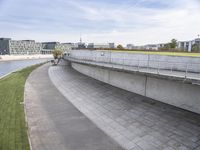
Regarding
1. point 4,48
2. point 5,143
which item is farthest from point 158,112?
point 4,48

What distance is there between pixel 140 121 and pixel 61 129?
4974mm

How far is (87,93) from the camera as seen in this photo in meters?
17.6

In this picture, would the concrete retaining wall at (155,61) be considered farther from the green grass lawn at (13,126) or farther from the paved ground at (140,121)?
the green grass lawn at (13,126)

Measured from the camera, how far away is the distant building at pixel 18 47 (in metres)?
152

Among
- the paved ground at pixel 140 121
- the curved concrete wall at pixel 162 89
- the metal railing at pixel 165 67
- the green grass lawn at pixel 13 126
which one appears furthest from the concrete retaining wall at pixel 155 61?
the green grass lawn at pixel 13 126

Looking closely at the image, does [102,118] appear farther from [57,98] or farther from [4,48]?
[4,48]

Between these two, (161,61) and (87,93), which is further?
(87,93)

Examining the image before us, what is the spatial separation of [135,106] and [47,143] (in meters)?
6.74

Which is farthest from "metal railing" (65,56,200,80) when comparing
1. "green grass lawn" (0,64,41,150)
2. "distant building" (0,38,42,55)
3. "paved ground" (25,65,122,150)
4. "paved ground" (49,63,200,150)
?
"distant building" (0,38,42,55)

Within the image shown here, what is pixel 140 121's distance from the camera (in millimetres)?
11078

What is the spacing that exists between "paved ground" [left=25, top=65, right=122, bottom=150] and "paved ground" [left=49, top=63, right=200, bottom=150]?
2.07 feet

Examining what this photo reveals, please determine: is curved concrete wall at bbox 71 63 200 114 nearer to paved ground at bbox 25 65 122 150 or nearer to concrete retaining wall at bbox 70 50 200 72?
concrete retaining wall at bbox 70 50 200 72

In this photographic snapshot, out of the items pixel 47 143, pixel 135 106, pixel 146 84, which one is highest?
pixel 146 84

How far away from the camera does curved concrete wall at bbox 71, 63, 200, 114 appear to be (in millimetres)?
10742
